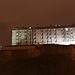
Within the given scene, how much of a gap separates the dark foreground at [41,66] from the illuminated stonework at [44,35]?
51541 millimetres

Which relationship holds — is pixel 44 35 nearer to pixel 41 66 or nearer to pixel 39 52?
pixel 39 52

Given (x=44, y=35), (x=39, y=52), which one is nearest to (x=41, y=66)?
(x=39, y=52)

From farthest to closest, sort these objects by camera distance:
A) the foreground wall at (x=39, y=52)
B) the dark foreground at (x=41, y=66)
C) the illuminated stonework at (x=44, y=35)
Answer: the illuminated stonework at (x=44, y=35) < the foreground wall at (x=39, y=52) < the dark foreground at (x=41, y=66)

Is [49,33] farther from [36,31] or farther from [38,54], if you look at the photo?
[38,54]

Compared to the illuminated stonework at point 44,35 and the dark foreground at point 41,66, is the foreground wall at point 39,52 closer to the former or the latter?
the dark foreground at point 41,66

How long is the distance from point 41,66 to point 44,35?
174ft

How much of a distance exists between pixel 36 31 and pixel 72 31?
53.9ft

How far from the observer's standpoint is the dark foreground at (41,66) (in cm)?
2348

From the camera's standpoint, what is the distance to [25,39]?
7800 centimetres

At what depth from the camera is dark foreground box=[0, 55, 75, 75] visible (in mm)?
23484

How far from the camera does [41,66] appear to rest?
24.0 meters

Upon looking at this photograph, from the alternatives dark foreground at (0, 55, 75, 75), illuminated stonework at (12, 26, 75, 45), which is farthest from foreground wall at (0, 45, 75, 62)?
illuminated stonework at (12, 26, 75, 45)

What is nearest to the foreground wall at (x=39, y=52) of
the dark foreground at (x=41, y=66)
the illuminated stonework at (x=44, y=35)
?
the dark foreground at (x=41, y=66)

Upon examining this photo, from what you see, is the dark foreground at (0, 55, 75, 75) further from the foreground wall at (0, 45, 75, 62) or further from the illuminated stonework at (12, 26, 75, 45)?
the illuminated stonework at (12, 26, 75, 45)
